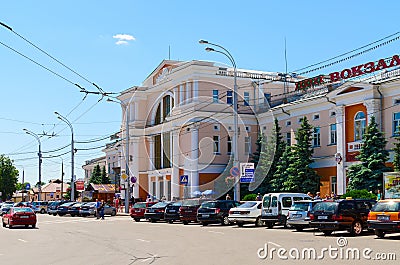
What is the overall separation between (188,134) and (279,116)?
31.5 feet

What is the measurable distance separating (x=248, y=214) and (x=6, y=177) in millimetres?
87117

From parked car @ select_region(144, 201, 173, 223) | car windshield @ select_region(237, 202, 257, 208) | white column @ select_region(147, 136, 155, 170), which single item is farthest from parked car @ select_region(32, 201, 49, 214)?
car windshield @ select_region(237, 202, 257, 208)

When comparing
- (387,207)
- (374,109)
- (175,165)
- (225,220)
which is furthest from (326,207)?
(175,165)

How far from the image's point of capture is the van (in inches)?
1252

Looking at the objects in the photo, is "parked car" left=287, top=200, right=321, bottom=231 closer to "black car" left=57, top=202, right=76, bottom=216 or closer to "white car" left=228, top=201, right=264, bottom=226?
"white car" left=228, top=201, right=264, bottom=226

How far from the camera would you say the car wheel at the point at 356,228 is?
25.2 m

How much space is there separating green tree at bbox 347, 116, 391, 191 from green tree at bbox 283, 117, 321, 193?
6928 mm

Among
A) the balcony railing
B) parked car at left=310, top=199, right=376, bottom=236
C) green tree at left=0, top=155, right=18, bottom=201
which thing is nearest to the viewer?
parked car at left=310, top=199, right=376, bottom=236

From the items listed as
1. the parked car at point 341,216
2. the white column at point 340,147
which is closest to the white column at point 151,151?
the white column at point 340,147

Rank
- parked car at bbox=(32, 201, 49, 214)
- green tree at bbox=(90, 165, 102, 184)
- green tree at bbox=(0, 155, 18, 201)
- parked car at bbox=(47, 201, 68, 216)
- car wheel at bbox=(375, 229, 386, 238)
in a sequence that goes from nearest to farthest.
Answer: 1. car wheel at bbox=(375, 229, 386, 238)
2. parked car at bbox=(47, 201, 68, 216)
3. parked car at bbox=(32, 201, 49, 214)
4. green tree at bbox=(90, 165, 102, 184)
5. green tree at bbox=(0, 155, 18, 201)

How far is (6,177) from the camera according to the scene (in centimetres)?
11206

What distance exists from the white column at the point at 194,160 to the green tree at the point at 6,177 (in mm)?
60504

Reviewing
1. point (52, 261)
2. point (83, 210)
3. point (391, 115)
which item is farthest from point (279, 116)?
point (52, 261)

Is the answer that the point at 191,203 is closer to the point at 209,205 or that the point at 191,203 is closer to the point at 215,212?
the point at 209,205
